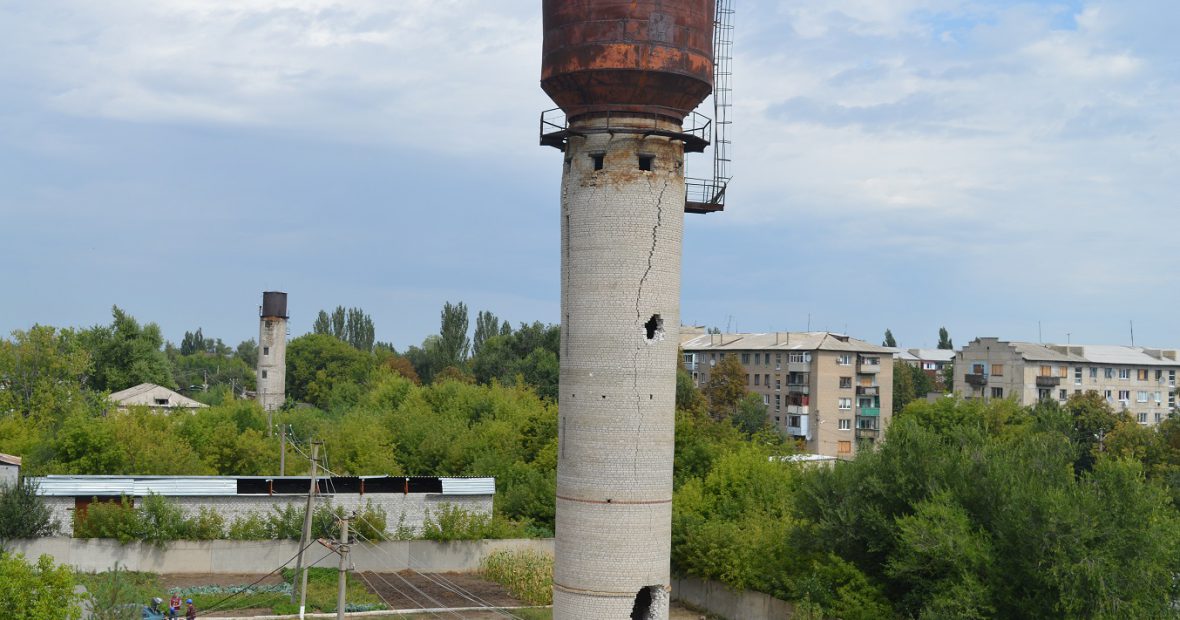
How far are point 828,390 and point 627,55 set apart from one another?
58.8 meters

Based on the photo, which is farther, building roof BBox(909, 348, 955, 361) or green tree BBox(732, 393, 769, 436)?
building roof BBox(909, 348, 955, 361)

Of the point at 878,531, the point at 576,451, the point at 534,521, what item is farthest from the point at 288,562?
the point at 878,531

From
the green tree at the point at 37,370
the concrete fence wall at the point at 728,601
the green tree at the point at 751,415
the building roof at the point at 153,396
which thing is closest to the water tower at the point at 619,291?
the concrete fence wall at the point at 728,601

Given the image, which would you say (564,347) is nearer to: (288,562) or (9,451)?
(288,562)

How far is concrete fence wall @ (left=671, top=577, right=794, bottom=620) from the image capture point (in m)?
26.2

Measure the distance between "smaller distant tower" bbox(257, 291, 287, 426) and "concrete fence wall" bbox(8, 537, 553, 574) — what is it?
37891 millimetres

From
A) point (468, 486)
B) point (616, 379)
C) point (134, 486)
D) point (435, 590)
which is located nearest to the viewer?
point (616, 379)

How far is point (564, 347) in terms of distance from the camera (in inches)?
811

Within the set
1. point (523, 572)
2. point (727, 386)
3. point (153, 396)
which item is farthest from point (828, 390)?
point (523, 572)

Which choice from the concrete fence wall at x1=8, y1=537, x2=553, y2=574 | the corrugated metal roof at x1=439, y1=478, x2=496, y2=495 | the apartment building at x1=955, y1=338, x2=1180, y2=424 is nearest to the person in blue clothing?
the concrete fence wall at x1=8, y1=537, x2=553, y2=574

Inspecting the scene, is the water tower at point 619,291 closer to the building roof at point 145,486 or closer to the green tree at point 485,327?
the building roof at point 145,486

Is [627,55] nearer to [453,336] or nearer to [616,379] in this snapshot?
[616,379]

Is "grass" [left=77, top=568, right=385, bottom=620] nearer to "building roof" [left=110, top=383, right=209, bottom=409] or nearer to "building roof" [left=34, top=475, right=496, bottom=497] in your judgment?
"building roof" [left=34, top=475, right=496, bottom=497]

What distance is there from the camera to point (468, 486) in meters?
35.8
